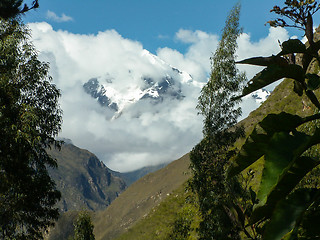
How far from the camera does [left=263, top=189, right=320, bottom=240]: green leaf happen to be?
1353mm

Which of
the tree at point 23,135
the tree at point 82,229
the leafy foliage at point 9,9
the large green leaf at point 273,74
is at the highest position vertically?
the leafy foliage at point 9,9

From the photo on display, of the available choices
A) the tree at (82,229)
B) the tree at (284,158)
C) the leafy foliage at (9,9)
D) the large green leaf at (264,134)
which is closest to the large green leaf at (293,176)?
the tree at (284,158)

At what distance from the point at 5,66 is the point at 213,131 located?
12314mm

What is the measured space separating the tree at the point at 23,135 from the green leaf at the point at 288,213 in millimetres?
15169

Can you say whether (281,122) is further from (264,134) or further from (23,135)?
(23,135)

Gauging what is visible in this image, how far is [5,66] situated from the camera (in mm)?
16844

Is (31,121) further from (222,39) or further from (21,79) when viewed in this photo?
(222,39)

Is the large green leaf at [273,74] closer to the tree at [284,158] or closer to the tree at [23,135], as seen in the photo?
the tree at [284,158]

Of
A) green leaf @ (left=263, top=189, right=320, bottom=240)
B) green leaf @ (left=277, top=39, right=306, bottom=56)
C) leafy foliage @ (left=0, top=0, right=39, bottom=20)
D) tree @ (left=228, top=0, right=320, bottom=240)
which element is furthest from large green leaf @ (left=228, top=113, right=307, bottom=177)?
leafy foliage @ (left=0, top=0, right=39, bottom=20)

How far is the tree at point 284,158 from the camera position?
4.39 ft

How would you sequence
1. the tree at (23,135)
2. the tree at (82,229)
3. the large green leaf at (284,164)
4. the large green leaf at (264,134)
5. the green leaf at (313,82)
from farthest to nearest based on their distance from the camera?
the tree at (82,229) → the tree at (23,135) → the green leaf at (313,82) → the large green leaf at (264,134) → the large green leaf at (284,164)

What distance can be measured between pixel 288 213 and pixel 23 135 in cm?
1545

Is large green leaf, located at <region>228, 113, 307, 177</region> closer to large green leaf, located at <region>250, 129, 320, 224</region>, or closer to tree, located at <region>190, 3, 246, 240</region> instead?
large green leaf, located at <region>250, 129, 320, 224</region>

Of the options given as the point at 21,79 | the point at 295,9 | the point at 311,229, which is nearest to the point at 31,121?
the point at 21,79
